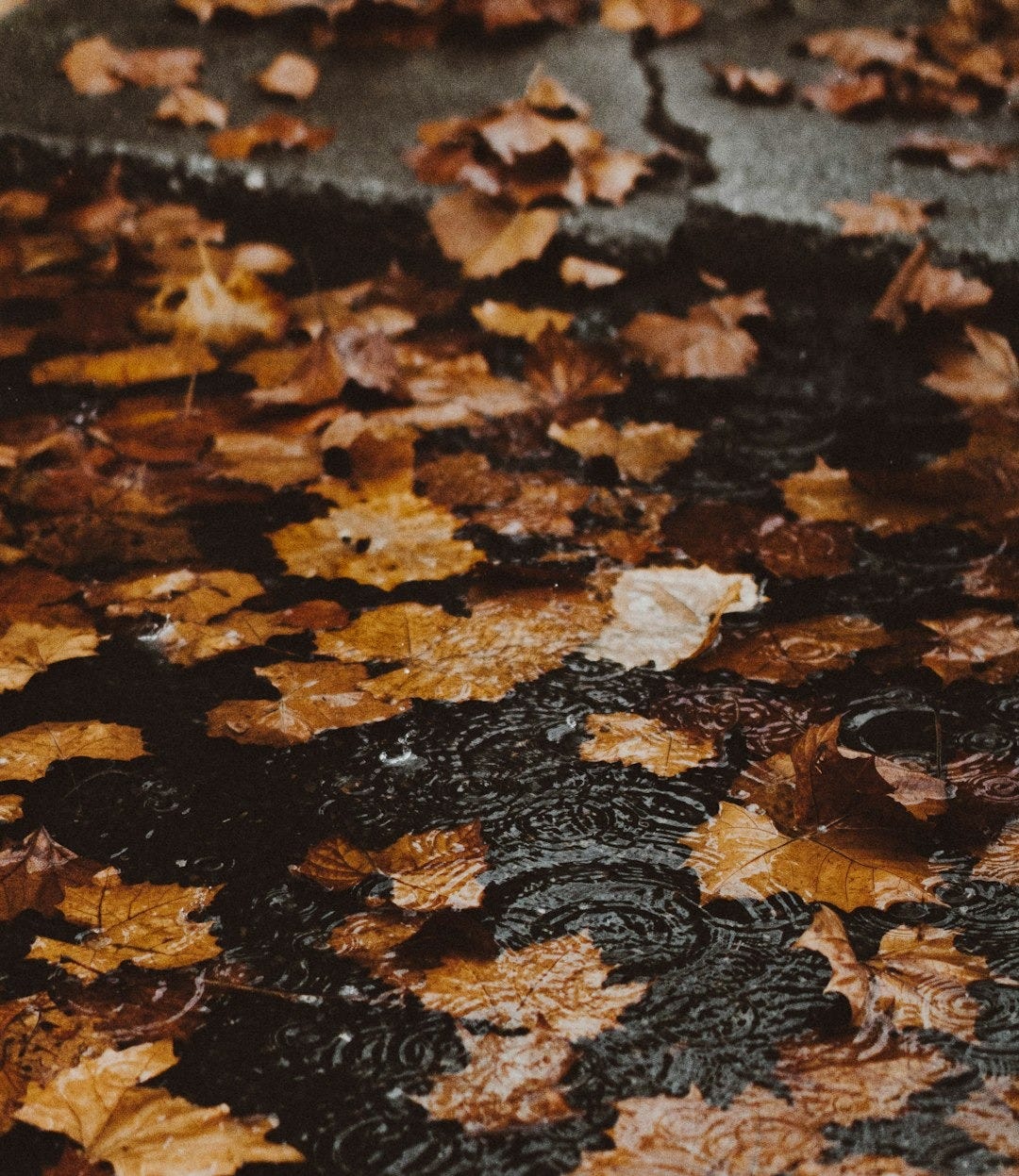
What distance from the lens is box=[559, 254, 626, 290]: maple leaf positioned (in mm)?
2623

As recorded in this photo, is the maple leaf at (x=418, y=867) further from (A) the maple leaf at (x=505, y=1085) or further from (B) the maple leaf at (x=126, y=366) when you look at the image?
(B) the maple leaf at (x=126, y=366)

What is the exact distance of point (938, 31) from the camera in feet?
10.8

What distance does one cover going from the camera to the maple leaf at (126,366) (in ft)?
7.65

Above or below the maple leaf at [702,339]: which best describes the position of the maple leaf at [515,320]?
below

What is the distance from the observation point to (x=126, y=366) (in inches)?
93.0

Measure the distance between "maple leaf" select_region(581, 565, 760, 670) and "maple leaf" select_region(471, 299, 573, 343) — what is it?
979mm

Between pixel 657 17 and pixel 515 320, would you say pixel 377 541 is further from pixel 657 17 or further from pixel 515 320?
pixel 657 17

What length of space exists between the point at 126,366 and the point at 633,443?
105 cm

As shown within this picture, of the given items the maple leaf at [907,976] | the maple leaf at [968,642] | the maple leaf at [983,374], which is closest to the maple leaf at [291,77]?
the maple leaf at [983,374]

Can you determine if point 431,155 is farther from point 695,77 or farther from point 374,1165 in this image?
point 374,1165

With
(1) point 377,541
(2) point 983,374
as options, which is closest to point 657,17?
(2) point 983,374

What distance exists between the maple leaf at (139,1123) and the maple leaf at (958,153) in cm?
259

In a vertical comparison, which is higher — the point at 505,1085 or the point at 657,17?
the point at 657,17

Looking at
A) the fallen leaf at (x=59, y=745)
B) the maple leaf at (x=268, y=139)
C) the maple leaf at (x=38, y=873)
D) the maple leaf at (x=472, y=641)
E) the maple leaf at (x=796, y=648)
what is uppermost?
the maple leaf at (x=268, y=139)
